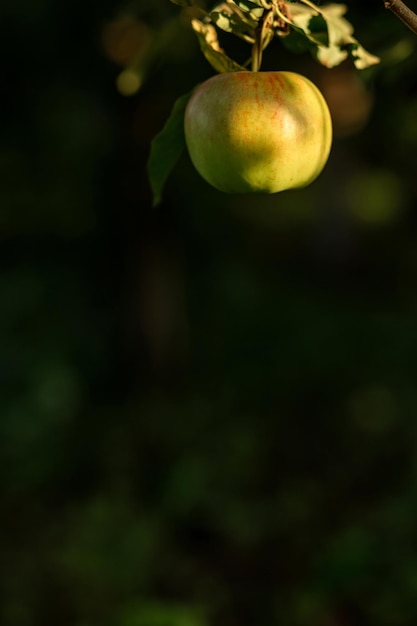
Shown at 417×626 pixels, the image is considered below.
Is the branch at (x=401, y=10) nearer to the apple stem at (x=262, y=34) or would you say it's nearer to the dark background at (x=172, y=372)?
the apple stem at (x=262, y=34)

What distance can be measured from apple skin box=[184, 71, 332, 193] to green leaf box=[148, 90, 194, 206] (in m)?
0.07

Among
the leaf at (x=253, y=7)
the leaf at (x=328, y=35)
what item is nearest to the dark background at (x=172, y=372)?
the leaf at (x=328, y=35)

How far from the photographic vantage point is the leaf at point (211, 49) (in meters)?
1.18

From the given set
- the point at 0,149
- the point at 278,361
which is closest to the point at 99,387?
the point at 278,361

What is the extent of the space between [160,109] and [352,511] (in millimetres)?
2275

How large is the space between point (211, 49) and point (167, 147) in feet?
0.53

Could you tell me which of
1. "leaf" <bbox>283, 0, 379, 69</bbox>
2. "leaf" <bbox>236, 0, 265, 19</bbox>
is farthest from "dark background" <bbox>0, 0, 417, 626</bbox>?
"leaf" <bbox>236, 0, 265, 19</bbox>

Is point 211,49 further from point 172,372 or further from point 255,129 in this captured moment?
point 172,372

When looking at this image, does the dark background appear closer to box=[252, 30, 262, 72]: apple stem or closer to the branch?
box=[252, 30, 262, 72]: apple stem

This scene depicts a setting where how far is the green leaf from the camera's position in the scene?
1.25 m

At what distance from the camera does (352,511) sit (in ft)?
11.7

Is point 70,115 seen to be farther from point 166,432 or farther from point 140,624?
point 140,624

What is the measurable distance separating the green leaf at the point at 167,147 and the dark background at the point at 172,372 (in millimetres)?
455

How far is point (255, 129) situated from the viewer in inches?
44.7
